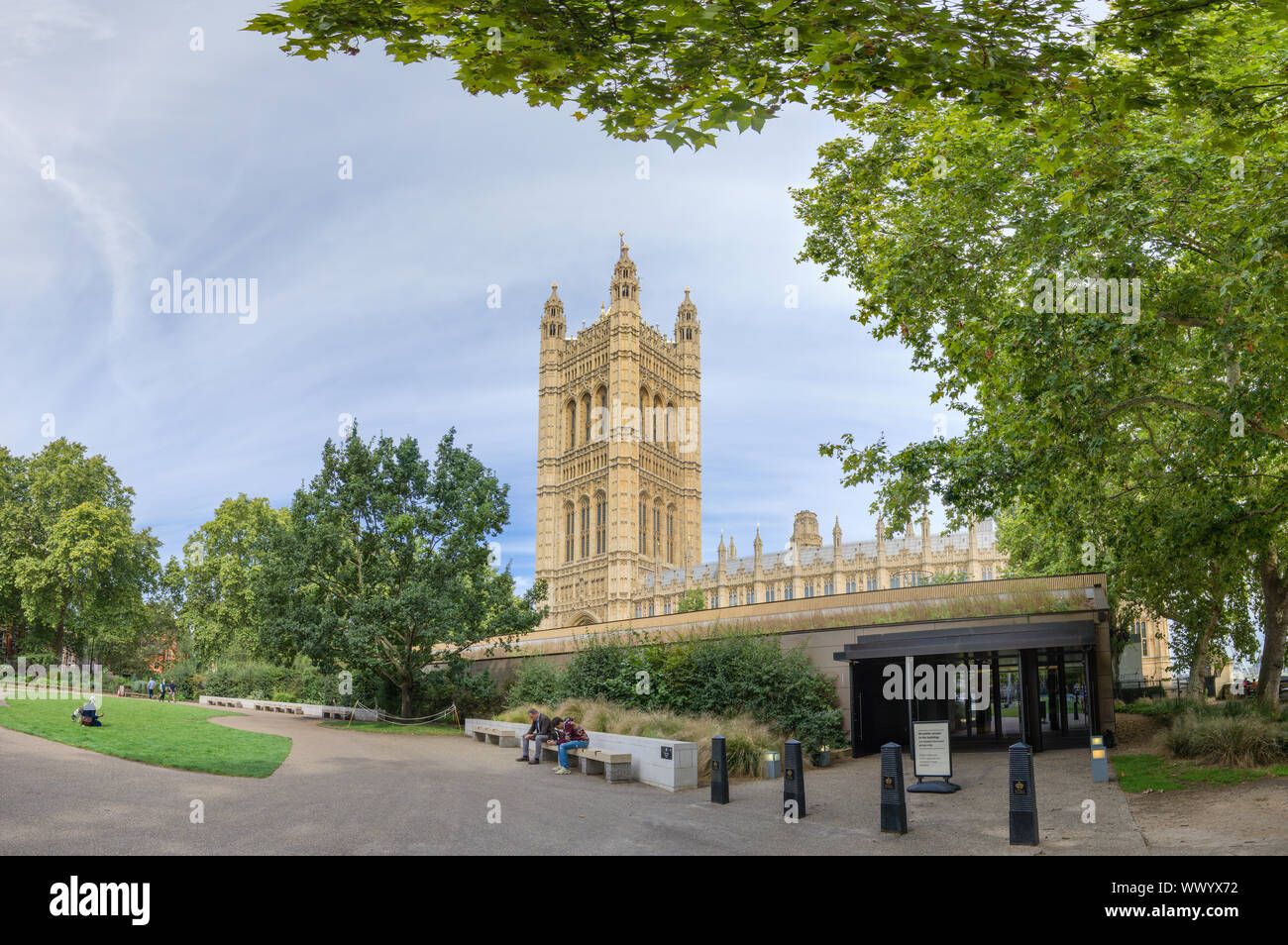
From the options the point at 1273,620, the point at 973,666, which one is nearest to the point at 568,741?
the point at 973,666

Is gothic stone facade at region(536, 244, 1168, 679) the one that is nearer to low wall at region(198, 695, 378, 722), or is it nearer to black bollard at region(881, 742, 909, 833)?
low wall at region(198, 695, 378, 722)

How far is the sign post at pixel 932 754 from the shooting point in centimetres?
1304

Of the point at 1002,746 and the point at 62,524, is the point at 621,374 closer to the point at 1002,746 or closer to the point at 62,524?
the point at 62,524

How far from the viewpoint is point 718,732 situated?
638 inches

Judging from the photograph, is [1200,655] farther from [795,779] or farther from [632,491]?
[632,491]

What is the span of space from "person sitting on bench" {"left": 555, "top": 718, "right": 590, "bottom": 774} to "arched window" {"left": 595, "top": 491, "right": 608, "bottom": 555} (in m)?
87.3

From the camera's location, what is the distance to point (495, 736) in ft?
73.2

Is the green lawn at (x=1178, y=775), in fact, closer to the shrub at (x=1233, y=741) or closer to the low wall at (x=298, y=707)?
the shrub at (x=1233, y=741)

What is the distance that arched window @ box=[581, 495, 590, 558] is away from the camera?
107 meters

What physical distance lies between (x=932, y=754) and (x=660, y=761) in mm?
4391

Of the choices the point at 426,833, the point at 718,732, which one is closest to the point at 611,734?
the point at 718,732

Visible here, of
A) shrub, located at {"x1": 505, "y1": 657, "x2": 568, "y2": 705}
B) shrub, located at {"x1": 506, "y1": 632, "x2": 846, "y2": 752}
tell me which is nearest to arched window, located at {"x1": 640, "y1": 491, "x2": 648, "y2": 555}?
shrub, located at {"x1": 505, "y1": 657, "x2": 568, "y2": 705}

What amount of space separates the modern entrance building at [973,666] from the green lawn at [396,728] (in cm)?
1248

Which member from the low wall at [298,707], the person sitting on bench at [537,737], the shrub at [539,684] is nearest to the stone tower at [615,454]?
the low wall at [298,707]
